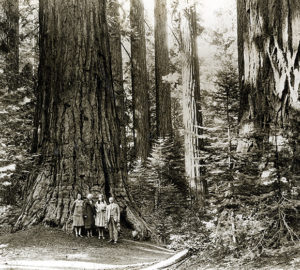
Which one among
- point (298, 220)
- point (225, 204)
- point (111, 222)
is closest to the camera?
point (298, 220)

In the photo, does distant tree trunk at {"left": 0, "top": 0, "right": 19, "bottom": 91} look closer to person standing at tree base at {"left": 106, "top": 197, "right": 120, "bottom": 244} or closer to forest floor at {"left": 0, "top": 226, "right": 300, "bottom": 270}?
person standing at tree base at {"left": 106, "top": 197, "right": 120, "bottom": 244}

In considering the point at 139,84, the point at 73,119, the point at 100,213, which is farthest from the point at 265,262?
the point at 139,84

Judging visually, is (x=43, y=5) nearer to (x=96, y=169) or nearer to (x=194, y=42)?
(x=96, y=169)

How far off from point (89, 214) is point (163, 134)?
8925mm

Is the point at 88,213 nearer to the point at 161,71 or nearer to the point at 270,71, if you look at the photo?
the point at 270,71

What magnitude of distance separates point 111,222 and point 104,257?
114cm

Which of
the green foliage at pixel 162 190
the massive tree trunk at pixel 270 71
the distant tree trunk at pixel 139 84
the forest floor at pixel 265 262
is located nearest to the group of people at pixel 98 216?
the green foliage at pixel 162 190

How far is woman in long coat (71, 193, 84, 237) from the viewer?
23.7 feet

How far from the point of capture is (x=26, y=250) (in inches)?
256

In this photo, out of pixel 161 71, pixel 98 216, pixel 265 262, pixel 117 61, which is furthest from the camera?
pixel 161 71

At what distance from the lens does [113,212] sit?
24.7 ft

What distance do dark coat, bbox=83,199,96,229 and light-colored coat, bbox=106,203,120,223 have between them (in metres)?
0.27

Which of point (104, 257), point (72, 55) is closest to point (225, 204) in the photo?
point (104, 257)

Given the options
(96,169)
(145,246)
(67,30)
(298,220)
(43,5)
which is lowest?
(145,246)
